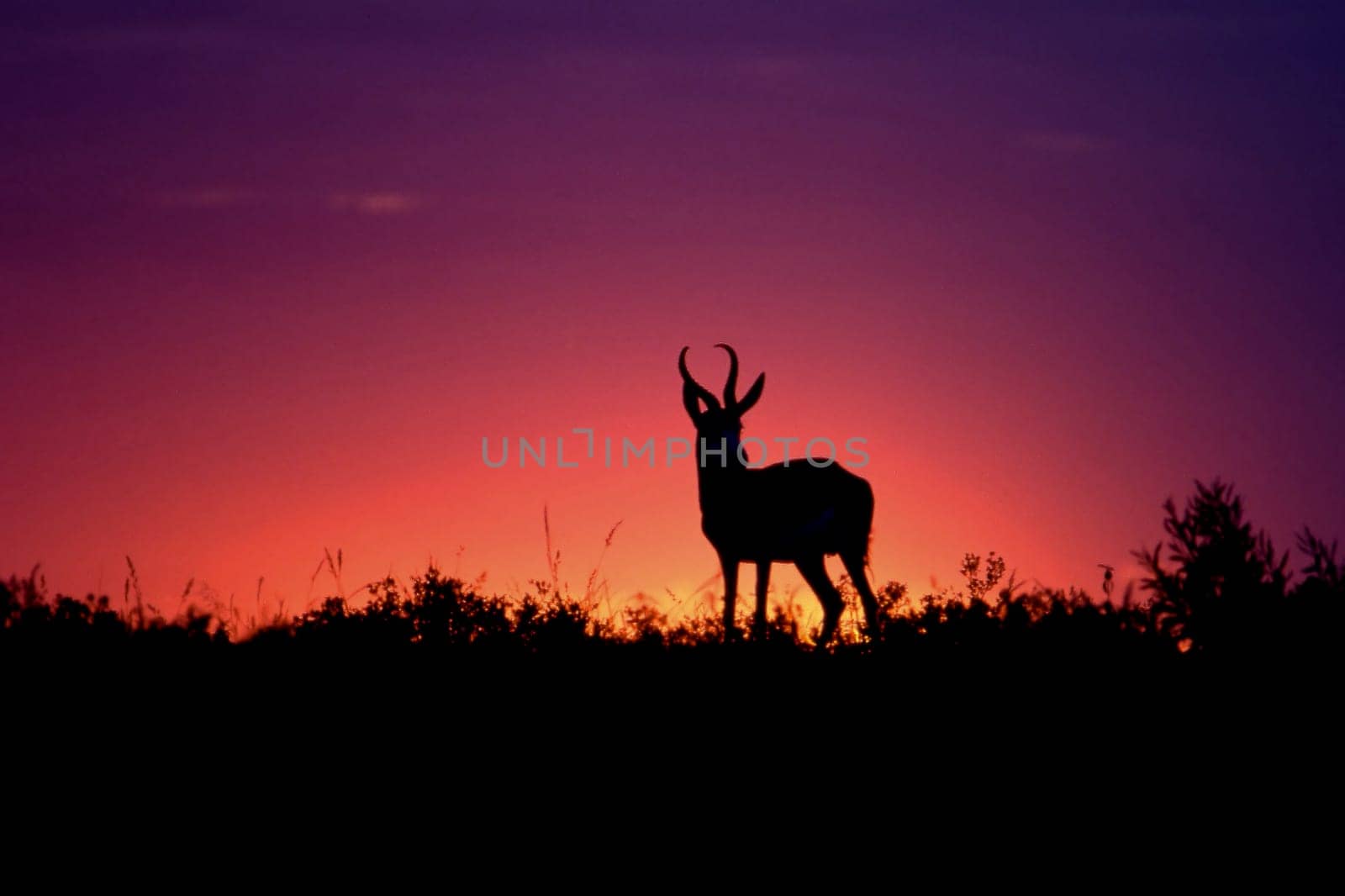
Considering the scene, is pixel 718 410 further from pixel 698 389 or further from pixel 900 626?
pixel 900 626

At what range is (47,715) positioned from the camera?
21.9ft

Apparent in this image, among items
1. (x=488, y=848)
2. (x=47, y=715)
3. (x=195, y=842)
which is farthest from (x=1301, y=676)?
(x=47, y=715)

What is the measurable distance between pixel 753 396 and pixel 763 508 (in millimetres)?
1311

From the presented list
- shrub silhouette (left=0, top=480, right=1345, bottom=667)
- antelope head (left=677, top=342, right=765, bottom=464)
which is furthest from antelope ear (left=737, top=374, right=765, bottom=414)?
shrub silhouette (left=0, top=480, right=1345, bottom=667)

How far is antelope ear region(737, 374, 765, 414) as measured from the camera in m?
15.8

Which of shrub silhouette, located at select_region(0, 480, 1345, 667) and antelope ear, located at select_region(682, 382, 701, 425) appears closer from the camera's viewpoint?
shrub silhouette, located at select_region(0, 480, 1345, 667)

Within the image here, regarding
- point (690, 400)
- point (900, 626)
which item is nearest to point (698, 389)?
point (690, 400)

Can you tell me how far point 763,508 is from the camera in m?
15.5

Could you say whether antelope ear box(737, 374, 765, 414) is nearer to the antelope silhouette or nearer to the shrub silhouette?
the antelope silhouette

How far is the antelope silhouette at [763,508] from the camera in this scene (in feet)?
50.2

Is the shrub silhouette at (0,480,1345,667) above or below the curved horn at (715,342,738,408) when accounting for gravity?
below

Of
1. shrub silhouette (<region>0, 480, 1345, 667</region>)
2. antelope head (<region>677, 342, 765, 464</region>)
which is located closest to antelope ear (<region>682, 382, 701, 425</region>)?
antelope head (<region>677, 342, 765, 464</region>)

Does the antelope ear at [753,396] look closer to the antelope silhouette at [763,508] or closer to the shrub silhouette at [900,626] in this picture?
the antelope silhouette at [763,508]

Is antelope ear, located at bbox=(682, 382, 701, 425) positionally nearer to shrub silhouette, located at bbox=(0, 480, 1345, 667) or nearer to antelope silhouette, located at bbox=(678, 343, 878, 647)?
antelope silhouette, located at bbox=(678, 343, 878, 647)
